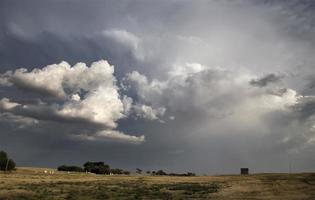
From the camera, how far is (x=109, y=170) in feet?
593

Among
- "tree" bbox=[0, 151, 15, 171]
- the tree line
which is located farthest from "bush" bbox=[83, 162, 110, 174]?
"tree" bbox=[0, 151, 15, 171]

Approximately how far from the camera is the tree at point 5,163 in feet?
481

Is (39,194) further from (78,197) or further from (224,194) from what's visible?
(224,194)

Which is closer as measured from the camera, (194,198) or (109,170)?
(194,198)

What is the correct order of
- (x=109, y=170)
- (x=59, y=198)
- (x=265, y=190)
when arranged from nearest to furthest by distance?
(x=59, y=198) < (x=265, y=190) < (x=109, y=170)

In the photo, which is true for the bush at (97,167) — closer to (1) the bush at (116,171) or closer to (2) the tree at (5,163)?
(1) the bush at (116,171)

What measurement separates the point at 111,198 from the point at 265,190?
23923mm

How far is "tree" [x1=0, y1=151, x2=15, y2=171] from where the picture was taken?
5773 inches

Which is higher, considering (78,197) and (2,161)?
(2,161)

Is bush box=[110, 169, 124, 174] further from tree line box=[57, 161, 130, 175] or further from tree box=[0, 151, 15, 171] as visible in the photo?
tree box=[0, 151, 15, 171]

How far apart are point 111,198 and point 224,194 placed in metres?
15.5

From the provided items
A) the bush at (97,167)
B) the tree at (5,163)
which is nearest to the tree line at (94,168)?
the bush at (97,167)

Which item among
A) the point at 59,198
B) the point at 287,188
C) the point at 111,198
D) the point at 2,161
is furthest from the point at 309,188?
the point at 2,161

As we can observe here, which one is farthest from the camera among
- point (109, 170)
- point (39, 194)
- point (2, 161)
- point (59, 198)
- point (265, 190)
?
point (109, 170)
